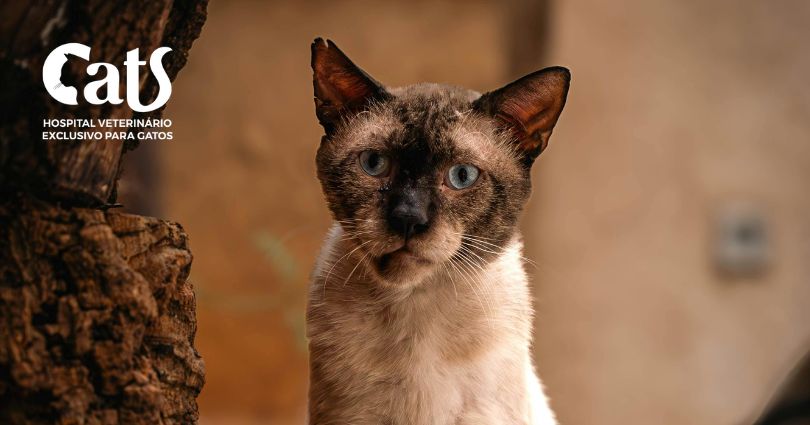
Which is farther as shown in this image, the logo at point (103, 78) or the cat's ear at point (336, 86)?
the cat's ear at point (336, 86)

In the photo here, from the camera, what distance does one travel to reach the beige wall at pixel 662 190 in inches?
161

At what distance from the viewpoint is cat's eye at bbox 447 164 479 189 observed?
71.1 inches

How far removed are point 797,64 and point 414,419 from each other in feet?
10.5

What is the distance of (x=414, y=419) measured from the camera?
1769 mm

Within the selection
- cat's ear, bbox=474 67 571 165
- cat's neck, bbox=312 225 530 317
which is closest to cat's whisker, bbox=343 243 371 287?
cat's neck, bbox=312 225 530 317

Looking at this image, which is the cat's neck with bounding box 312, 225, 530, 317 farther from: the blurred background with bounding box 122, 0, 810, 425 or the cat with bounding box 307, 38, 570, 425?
the blurred background with bounding box 122, 0, 810, 425

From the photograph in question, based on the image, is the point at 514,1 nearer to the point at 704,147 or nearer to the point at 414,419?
the point at 704,147

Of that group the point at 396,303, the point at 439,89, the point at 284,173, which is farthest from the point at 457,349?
the point at 284,173

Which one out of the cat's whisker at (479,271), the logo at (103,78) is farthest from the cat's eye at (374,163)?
the logo at (103,78)

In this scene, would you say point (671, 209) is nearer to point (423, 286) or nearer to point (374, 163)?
point (423, 286)

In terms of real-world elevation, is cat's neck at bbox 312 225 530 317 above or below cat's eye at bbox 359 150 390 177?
below

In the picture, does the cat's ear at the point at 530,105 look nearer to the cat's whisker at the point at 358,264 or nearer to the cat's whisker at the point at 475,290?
the cat's whisker at the point at 475,290

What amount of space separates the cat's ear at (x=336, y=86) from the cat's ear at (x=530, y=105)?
9.7 inches

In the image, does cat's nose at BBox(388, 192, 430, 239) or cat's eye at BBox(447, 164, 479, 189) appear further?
cat's eye at BBox(447, 164, 479, 189)
